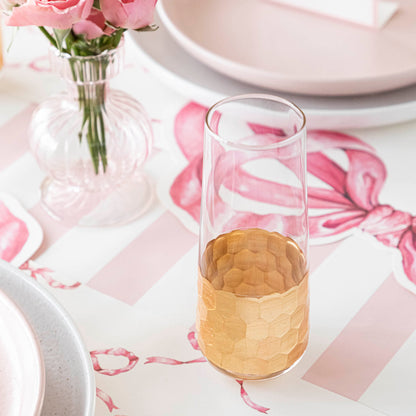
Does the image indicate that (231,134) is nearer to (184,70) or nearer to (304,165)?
(304,165)

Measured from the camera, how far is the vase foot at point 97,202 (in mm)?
878

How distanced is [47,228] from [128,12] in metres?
0.28

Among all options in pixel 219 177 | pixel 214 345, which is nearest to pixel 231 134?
pixel 219 177

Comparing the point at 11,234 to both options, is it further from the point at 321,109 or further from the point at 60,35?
the point at 321,109

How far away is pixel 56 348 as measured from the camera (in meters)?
0.67

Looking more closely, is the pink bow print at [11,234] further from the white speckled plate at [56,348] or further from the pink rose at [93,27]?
the pink rose at [93,27]

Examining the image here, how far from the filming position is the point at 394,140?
3.20 feet

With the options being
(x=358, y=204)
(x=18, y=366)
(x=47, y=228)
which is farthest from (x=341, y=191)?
(x=18, y=366)

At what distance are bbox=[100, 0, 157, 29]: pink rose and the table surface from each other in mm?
247

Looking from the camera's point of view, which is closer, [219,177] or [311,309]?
[219,177]

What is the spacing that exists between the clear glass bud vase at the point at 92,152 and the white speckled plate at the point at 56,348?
176 mm

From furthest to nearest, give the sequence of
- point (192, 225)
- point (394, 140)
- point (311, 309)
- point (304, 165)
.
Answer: point (394, 140), point (192, 225), point (311, 309), point (304, 165)

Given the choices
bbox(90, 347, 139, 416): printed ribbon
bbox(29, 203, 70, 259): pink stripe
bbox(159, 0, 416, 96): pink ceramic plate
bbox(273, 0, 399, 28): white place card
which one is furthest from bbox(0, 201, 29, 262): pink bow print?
bbox(273, 0, 399, 28): white place card

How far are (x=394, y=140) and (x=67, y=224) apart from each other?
417mm
